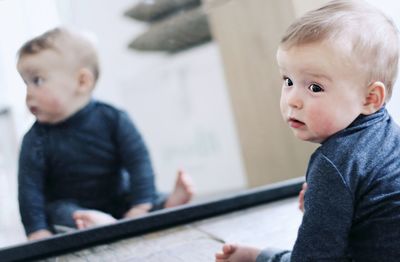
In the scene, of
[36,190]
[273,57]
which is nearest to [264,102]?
[273,57]

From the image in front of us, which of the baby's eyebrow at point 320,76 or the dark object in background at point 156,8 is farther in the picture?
the dark object in background at point 156,8

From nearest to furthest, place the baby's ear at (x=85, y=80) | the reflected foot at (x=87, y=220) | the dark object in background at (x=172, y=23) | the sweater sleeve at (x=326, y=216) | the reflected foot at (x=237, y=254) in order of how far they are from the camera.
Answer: the sweater sleeve at (x=326, y=216) < the reflected foot at (x=237, y=254) < the reflected foot at (x=87, y=220) < the baby's ear at (x=85, y=80) < the dark object in background at (x=172, y=23)

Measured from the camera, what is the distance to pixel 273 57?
35.9 inches

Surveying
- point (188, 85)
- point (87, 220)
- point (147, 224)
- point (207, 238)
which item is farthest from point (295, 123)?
point (188, 85)

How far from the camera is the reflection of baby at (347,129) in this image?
408mm

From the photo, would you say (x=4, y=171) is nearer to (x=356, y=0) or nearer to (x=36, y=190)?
(x=36, y=190)

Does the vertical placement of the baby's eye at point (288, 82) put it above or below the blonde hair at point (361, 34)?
below

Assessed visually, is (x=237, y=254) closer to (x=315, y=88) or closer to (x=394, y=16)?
(x=315, y=88)

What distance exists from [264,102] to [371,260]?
25.6 inches

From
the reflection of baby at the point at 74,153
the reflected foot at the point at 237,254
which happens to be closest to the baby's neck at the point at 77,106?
the reflection of baby at the point at 74,153

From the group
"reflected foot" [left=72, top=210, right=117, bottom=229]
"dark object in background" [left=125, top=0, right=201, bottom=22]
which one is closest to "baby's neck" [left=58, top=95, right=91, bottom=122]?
"reflected foot" [left=72, top=210, right=117, bottom=229]

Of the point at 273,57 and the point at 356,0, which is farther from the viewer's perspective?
the point at 273,57

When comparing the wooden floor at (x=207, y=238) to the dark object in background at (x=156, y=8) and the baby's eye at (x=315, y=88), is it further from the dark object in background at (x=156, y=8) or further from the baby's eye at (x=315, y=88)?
the dark object in background at (x=156, y=8)

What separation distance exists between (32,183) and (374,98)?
72 centimetres
